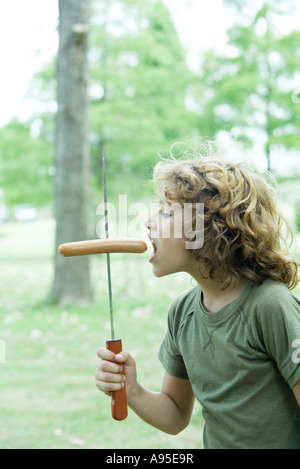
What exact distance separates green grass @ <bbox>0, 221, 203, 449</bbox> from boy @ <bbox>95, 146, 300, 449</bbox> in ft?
4.37

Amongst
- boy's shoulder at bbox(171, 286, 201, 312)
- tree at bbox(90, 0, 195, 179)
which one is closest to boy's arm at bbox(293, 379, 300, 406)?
boy's shoulder at bbox(171, 286, 201, 312)

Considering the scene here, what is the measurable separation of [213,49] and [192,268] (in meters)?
6.75

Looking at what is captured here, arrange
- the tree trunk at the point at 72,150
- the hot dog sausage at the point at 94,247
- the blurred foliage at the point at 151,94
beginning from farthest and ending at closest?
1. the blurred foliage at the point at 151,94
2. the tree trunk at the point at 72,150
3. the hot dog sausage at the point at 94,247

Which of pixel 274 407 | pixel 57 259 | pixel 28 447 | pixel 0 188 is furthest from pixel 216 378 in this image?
pixel 0 188

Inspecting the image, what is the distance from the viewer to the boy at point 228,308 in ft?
3.70

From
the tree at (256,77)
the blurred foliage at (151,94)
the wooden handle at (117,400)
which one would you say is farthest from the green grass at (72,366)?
the tree at (256,77)

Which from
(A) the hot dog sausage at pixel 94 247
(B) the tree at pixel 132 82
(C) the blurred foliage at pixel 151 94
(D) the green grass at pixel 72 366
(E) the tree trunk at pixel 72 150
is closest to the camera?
(A) the hot dog sausage at pixel 94 247

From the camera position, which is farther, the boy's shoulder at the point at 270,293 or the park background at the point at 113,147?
the park background at the point at 113,147

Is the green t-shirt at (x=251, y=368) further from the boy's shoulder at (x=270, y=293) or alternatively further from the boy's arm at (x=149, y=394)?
the boy's arm at (x=149, y=394)

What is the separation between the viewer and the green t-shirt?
1088mm

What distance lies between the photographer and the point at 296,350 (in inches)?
42.4

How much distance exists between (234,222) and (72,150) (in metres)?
3.99

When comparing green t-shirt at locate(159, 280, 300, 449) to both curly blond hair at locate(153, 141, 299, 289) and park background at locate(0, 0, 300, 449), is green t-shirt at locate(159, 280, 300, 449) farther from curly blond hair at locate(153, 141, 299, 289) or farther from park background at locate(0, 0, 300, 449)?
park background at locate(0, 0, 300, 449)

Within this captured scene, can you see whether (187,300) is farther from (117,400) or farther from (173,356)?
(117,400)
